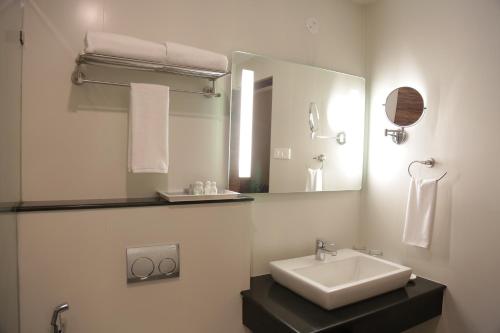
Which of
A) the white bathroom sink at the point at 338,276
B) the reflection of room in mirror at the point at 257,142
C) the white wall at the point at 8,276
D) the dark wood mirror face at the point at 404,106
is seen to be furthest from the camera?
the dark wood mirror face at the point at 404,106

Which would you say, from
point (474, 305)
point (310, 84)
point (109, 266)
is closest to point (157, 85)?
point (109, 266)

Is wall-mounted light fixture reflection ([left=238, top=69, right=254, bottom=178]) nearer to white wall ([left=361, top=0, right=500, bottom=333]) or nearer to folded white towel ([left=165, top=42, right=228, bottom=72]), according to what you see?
folded white towel ([left=165, top=42, right=228, bottom=72])

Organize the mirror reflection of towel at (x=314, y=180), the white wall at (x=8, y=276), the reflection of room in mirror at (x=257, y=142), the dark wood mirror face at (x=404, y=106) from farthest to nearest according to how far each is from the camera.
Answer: the mirror reflection of towel at (x=314, y=180) → the dark wood mirror face at (x=404, y=106) → the reflection of room in mirror at (x=257, y=142) → the white wall at (x=8, y=276)

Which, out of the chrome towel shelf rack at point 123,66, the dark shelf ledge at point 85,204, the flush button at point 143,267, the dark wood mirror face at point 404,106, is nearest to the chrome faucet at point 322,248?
the dark shelf ledge at point 85,204

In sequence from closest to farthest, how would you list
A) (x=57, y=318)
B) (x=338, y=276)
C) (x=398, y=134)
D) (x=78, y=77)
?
(x=57, y=318), (x=78, y=77), (x=338, y=276), (x=398, y=134)

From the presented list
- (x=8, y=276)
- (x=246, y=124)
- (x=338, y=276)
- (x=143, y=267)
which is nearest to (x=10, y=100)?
(x=8, y=276)

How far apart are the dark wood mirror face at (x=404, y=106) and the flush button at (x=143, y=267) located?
65.7 inches

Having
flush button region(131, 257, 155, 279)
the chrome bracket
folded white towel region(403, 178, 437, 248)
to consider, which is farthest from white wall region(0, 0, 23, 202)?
folded white towel region(403, 178, 437, 248)

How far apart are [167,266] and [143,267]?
0.10m

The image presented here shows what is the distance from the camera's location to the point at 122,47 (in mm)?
1342

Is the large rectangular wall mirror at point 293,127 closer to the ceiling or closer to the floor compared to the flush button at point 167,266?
closer to the ceiling

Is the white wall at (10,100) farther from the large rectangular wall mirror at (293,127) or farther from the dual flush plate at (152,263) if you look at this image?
the large rectangular wall mirror at (293,127)

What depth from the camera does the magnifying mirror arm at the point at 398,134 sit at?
6.86 feet

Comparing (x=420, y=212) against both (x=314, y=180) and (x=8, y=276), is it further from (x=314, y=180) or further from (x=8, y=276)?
(x=8, y=276)
